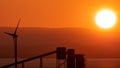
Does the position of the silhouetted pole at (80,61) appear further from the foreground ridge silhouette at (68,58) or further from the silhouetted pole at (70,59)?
the silhouetted pole at (70,59)

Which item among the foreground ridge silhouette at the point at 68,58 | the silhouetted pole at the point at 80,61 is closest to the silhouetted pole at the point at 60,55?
the foreground ridge silhouette at the point at 68,58

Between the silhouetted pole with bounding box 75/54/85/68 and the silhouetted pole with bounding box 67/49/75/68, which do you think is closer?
the silhouetted pole with bounding box 75/54/85/68

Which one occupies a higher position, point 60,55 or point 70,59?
point 60,55

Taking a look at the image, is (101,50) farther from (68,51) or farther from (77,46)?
(68,51)

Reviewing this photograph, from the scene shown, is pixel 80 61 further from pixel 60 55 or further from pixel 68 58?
pixel 60 55

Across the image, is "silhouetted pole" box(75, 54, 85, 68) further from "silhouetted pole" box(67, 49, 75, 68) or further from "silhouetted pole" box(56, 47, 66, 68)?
"silhouetted pole" box(56, 47, 66, 68)

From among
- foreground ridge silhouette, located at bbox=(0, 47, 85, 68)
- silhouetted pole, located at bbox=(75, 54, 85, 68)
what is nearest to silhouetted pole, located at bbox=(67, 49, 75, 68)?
foreground ridge silhouette, located at bbox=(0, 47, 85, 68)

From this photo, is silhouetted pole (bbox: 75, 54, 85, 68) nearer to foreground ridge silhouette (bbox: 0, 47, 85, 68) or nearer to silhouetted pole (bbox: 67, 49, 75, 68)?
foreground ridge silhouette (bbox: 0, 47, 85, 68)

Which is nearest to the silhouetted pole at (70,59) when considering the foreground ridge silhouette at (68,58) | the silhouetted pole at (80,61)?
the foreground ridge silhouette at (68,58)

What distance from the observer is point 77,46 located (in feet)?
446

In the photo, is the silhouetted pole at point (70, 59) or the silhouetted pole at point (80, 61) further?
the silhouetted pole at point (70, 59)

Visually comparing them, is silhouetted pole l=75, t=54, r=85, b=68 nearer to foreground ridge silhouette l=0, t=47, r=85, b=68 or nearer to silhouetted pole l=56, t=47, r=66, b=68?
foreground ridge silhouette l=0, t=47, r=85, b=68

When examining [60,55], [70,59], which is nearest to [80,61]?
[70,59]

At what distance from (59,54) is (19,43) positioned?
12097 centimetres
